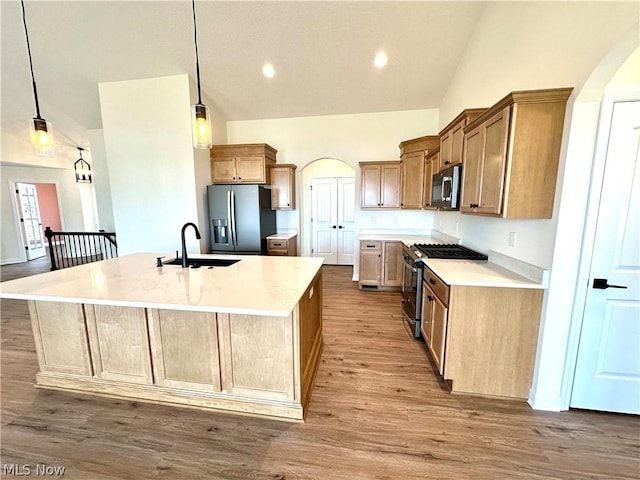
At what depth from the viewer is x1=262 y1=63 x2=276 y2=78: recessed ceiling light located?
373cm

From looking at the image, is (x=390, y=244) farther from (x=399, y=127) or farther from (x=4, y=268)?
(x=4, y=268)

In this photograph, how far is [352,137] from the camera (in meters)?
4.89

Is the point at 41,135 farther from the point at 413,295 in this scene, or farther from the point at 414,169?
the point at 414,169

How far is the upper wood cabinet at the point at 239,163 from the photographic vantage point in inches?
174

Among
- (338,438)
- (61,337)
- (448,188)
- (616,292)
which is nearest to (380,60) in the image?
(448,188)

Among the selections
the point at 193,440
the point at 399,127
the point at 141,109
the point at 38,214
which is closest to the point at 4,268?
the point at 38,214

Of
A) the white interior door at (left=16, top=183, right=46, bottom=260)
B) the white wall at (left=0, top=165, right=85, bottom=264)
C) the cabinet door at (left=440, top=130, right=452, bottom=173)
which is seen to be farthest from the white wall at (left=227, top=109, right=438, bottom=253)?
the white interior door at (left=16, top=183, right=46, bottom=260)

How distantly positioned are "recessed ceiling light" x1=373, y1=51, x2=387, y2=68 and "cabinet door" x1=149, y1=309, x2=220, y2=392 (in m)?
3.74

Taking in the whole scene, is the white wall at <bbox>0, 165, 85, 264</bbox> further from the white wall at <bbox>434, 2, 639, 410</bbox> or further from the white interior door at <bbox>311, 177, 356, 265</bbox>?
the white wall at <bbox>434, 2, 639, 410</bbox>

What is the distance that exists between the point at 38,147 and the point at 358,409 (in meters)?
3.32

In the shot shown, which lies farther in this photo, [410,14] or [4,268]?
[4,268]

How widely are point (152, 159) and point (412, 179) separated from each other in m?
4.13

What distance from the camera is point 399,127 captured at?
4707mm

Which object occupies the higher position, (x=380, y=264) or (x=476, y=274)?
(x=476, y=274)
